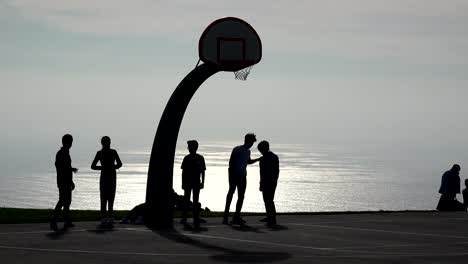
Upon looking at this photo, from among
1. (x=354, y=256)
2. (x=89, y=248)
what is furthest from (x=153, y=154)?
(x=354, y=256)

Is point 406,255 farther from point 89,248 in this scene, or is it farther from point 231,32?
point 231,32

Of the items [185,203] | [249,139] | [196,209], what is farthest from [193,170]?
[249,139]

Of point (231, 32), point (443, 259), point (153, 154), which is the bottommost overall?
point (443, 259)

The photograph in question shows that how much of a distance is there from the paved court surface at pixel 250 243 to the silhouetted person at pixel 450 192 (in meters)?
6.37

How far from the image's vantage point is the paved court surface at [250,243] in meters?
15.1

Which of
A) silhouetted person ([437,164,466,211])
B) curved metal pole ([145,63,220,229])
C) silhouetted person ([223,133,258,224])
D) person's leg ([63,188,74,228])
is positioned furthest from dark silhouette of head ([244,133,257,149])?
silhouetted person ([437,164,466,211])

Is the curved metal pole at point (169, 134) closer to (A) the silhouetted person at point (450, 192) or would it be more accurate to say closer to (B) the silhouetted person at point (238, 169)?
(B) the silhouetted person at point (238, 169)

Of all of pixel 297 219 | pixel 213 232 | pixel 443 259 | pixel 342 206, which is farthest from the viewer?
pixel 342 206

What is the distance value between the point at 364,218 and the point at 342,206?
16952 centimetres

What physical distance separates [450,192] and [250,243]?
13045 millimetres

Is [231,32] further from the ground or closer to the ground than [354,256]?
further from the ground

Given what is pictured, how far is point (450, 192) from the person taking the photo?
29.1 metres

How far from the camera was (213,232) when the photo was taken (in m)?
19.4

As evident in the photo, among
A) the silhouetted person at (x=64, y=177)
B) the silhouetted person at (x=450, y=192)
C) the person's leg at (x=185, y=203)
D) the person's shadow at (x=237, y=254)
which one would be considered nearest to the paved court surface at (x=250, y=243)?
the person's shadow at (x=237, y=254)
